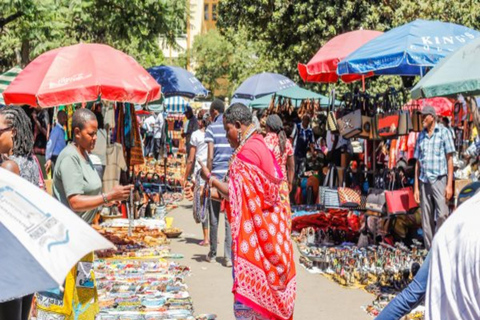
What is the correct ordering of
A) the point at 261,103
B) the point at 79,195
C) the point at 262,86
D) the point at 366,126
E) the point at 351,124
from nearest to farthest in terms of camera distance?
the point at 79,195, the point at 366,126, the point at 351,124, the point at 262,86, the point at 261,103

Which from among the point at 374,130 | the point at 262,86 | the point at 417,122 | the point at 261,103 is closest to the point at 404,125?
the point at 417,122

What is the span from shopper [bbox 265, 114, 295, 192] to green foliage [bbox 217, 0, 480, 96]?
1254cm

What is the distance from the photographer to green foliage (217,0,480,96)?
2378 cm

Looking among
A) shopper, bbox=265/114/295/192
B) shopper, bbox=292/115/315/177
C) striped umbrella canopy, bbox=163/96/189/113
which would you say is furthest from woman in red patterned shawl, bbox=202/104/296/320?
striped umbrella canopy, bbox=163/96/189/113

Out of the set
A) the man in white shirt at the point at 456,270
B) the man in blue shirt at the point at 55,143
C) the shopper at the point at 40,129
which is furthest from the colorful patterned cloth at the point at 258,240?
the shopper at the point at 40,129

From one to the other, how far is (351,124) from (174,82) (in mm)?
6565

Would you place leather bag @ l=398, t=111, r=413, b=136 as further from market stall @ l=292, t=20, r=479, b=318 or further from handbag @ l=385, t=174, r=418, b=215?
handbag @ l=385, t=174, r=418, b=215

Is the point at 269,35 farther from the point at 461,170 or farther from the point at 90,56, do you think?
the point at 90,56

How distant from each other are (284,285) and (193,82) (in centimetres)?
1325

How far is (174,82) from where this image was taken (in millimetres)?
17453

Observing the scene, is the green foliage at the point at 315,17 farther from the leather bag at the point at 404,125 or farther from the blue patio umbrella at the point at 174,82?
the leather bag at the point at 404,125

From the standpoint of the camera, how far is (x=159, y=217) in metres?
13.7

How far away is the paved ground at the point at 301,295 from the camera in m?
7.65

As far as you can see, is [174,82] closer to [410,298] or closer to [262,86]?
[262,86]
